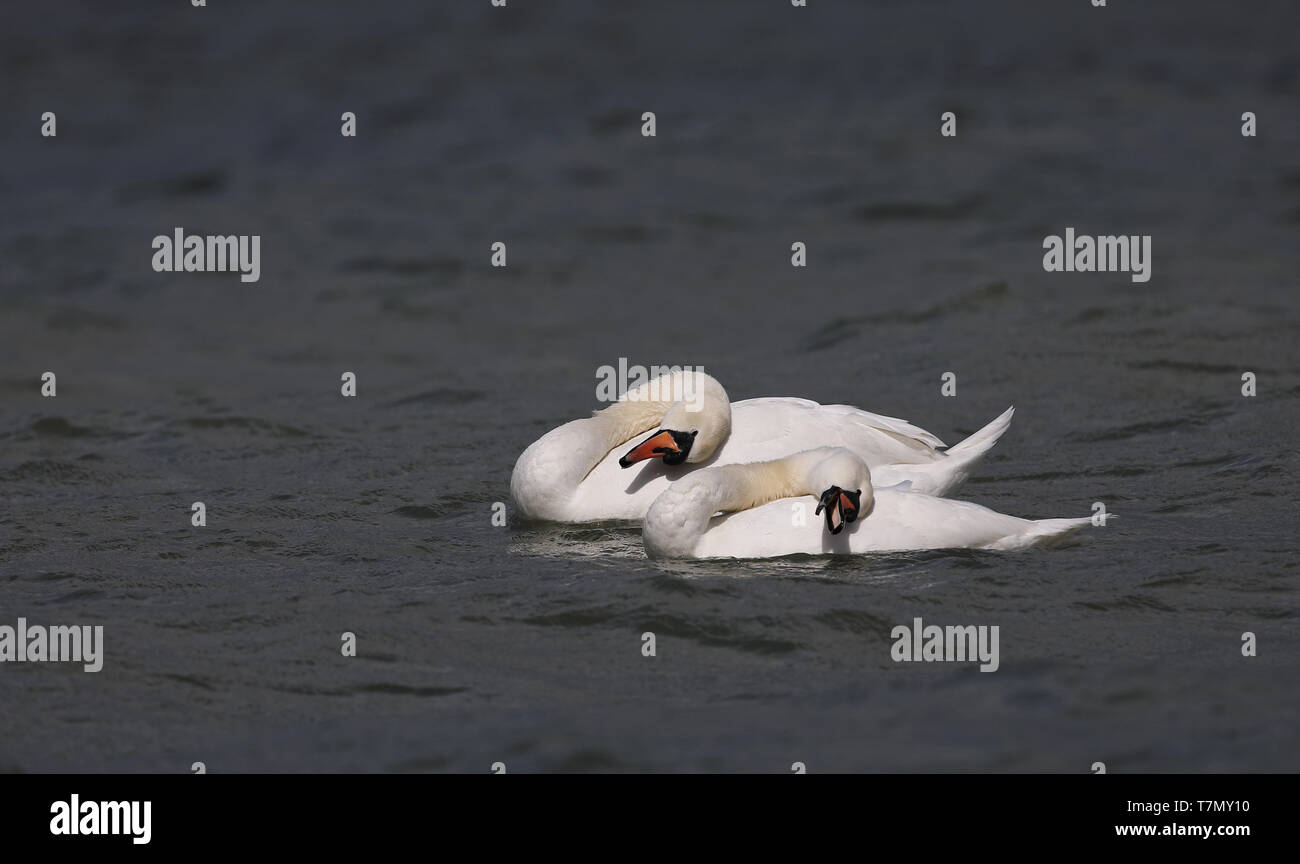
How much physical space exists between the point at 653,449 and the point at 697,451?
10.5 inches

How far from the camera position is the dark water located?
6820 mm

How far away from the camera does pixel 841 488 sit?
802 centimetres

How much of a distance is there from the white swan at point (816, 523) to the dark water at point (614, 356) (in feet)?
0.46

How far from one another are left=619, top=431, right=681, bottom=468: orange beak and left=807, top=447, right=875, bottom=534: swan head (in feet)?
3.06

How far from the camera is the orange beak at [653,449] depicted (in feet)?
29.1

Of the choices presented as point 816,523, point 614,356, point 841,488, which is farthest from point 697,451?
point 614,356

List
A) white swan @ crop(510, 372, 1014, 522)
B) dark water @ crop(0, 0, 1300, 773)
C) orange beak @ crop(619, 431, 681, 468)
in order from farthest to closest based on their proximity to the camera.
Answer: white swan @ crop(510, 372, 1014, 522), orange beak @ crop(619, 431, 681, 468), dark water @ crop(0, 0, 1300, 773)

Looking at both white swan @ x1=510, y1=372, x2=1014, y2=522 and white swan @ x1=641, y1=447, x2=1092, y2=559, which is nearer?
white swan @ x1=641, y1=447, x2=1092, y2=559

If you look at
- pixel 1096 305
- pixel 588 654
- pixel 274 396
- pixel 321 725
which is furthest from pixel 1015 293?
pixel 321 725

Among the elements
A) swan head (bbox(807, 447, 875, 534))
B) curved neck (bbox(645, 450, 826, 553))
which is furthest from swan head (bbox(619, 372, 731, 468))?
swan head (bbox(807, 447, 875, 534))

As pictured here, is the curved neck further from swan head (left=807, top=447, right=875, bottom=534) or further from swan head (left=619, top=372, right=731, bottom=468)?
swan head (left=619, top=372, right=731, bottom=468)

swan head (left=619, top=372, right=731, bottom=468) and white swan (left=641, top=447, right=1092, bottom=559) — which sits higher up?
swan head (left=619, top=372, right=731, bottom=468)

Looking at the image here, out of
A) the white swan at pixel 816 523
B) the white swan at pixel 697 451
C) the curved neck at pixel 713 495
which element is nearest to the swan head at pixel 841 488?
the white swan at pixel 816 523

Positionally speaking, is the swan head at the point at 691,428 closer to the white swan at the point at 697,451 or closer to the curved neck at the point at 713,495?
the white swan at the point at 697,451
